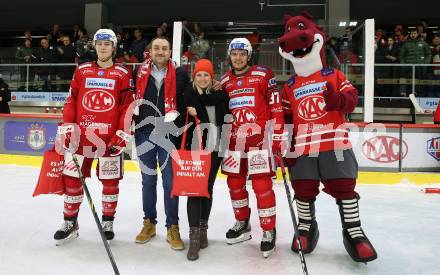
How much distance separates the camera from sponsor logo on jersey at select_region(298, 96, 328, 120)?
88.8 inches

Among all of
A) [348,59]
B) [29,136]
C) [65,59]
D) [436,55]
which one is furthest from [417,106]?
[65,59]

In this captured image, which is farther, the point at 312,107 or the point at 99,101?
the point at 99,101

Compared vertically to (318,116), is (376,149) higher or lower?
lower

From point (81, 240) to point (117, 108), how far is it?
856 millimetres

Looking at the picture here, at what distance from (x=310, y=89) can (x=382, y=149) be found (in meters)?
3.19

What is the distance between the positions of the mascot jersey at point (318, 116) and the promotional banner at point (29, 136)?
14.8 feet

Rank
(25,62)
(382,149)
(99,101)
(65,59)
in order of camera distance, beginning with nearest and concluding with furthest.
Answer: (99,101), (382,149), (65,59), (25,62)

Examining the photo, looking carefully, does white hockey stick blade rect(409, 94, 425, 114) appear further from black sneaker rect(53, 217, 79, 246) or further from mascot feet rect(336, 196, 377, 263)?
black sneaker rect(53, 217, 79, 246)

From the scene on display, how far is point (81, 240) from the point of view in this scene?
2533mm

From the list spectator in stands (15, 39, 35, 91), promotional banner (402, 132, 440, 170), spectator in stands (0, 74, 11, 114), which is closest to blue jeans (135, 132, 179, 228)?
promotional banner (402, 132, 440, 170)

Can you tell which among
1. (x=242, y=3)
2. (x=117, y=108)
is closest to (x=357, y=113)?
(x=117, y=108)

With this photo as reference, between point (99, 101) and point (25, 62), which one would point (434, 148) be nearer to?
point (99, 101)

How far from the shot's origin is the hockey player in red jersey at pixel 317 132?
2.23 meters

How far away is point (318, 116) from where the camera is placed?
2273 millimetres
